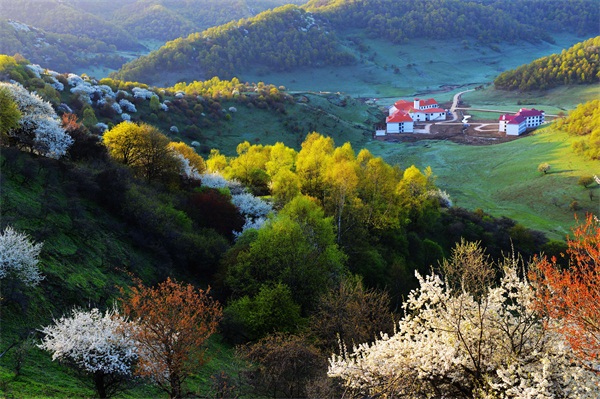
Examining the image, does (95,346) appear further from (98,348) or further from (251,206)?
(251,206)

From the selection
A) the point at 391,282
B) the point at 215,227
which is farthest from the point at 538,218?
the point at 215,227

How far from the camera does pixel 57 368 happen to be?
15.5 m

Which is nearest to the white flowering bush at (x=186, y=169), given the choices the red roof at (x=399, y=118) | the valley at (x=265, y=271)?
the valley at (x=265, y=271)

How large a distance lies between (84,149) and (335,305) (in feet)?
74.9

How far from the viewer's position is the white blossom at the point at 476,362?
36.1 ft

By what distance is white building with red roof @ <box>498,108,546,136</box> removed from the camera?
11644 cm

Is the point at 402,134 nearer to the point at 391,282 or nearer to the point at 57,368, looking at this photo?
the point at 391,282

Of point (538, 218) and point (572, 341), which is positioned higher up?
point (572, 341)

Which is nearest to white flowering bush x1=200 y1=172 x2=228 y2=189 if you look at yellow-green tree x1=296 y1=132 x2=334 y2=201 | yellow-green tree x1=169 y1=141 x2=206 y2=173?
yellow-green tree x1=169 y1=141 x2=206 y2=173

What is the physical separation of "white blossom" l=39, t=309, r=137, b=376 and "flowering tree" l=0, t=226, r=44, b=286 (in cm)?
360

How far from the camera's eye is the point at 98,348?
1420 cm

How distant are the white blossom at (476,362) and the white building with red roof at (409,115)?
114055mm

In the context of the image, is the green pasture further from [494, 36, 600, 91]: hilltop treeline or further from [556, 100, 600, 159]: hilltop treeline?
[494, 36, 600, 91]: hilltop treeline

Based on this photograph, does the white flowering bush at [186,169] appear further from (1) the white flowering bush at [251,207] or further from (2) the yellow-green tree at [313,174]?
(2) the yellow-green tree at [313,174]
